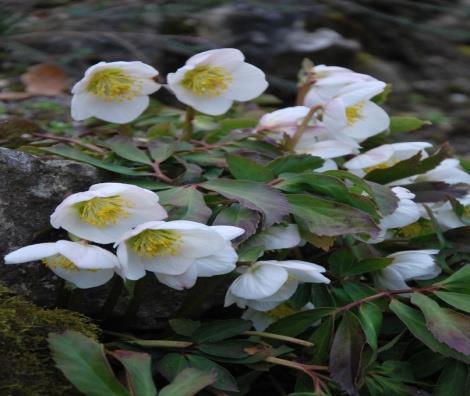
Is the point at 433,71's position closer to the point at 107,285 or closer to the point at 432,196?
the point at 432,196

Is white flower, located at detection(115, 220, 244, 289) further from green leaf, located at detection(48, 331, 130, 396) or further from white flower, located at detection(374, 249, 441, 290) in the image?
white flower, located at detection(374, 249, 441, 290)

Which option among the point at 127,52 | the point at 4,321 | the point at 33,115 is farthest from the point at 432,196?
the point at 127,52

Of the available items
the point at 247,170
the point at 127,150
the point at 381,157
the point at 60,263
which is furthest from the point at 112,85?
the point at 381,157

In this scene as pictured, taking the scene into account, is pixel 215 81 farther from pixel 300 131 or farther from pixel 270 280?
pixel 270 280

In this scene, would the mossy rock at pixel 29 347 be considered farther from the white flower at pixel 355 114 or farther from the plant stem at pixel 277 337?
the white flower at pixel 355 114

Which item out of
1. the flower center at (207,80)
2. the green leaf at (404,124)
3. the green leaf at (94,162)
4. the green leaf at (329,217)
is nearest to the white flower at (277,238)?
the green leaf at (329,217)
